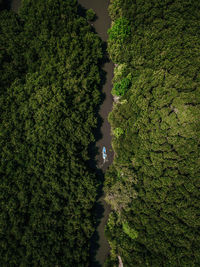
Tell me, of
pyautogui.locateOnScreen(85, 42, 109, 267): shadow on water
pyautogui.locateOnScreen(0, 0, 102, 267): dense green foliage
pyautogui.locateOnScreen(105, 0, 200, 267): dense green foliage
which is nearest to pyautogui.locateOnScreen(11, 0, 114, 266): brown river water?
pyautogui.locateOnScreen(85, 42, 109, 267): shadow on water

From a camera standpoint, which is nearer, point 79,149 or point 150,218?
point 150,218

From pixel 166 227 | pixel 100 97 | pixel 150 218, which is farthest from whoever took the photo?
pixel 100 97

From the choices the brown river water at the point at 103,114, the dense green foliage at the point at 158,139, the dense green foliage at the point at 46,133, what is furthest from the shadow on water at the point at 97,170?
the dense green foliage at the point at 46,133

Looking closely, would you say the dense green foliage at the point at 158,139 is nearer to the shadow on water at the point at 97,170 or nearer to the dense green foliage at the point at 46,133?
the shadow on water at the point at 97,170

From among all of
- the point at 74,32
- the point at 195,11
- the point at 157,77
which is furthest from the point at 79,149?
the point at 195,11

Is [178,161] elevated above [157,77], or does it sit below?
below

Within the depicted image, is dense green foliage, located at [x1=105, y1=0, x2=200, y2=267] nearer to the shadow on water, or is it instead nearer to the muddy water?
the shadow on water

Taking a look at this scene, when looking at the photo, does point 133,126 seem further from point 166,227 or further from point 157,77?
point 166,227
